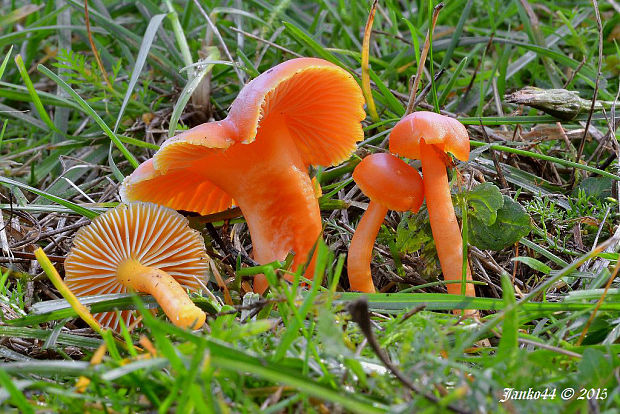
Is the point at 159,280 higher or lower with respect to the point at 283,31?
lower

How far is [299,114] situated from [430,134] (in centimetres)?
67

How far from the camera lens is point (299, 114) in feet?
7.73

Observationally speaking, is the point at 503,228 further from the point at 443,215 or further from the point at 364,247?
the point at 364,247

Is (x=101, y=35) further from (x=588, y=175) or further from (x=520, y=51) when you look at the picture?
(x=588, y=175)

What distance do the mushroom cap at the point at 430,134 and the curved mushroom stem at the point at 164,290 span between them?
85 centimetres

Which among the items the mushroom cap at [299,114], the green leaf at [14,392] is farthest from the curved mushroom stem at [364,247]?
the green leaf at [14,392]

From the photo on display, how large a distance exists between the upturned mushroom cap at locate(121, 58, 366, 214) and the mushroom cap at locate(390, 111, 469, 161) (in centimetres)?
33

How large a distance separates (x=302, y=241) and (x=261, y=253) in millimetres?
164

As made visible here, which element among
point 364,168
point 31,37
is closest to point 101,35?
point 31,37

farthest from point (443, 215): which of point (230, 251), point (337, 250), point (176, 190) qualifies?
Result: point (176, 190)

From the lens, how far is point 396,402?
126 cm

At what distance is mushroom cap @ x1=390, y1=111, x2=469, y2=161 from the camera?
186 cm

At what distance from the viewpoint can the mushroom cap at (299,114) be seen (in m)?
1.91

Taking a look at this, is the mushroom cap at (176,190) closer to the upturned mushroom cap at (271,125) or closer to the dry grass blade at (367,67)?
the upturned mushroom cap at (271,125)
